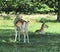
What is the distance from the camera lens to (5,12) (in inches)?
2056

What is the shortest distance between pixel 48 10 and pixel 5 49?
4172 cm

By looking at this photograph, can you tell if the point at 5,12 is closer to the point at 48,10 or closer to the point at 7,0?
the point at 48,10

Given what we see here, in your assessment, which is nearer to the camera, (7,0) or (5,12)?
(7,0)

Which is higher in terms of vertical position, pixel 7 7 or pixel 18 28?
pixel 18 28

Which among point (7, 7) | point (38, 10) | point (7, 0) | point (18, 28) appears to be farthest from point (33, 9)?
point (18, 28)

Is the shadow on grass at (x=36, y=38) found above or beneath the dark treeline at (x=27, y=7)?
above

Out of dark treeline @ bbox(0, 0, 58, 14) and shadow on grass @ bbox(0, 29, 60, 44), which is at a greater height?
shadow on grass @ bbox(0, 29, 60, 44)

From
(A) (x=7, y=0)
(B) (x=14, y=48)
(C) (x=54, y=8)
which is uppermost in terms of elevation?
(B) (x=14, y=48)

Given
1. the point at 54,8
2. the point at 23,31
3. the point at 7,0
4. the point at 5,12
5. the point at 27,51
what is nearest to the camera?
the point at 27,51

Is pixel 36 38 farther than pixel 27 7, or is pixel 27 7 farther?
pixel 27 7

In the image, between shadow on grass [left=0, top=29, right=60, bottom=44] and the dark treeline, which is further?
the dark treeline

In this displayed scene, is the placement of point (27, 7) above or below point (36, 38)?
below

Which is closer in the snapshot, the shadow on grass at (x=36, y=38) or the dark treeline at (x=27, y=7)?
the shadow on grass at (x=36, y=38)

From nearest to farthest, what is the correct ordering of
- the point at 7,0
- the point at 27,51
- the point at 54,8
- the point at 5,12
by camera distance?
the point at 27,51 < the point at 7,0 < the point at 5,12 < the point at 54,8
